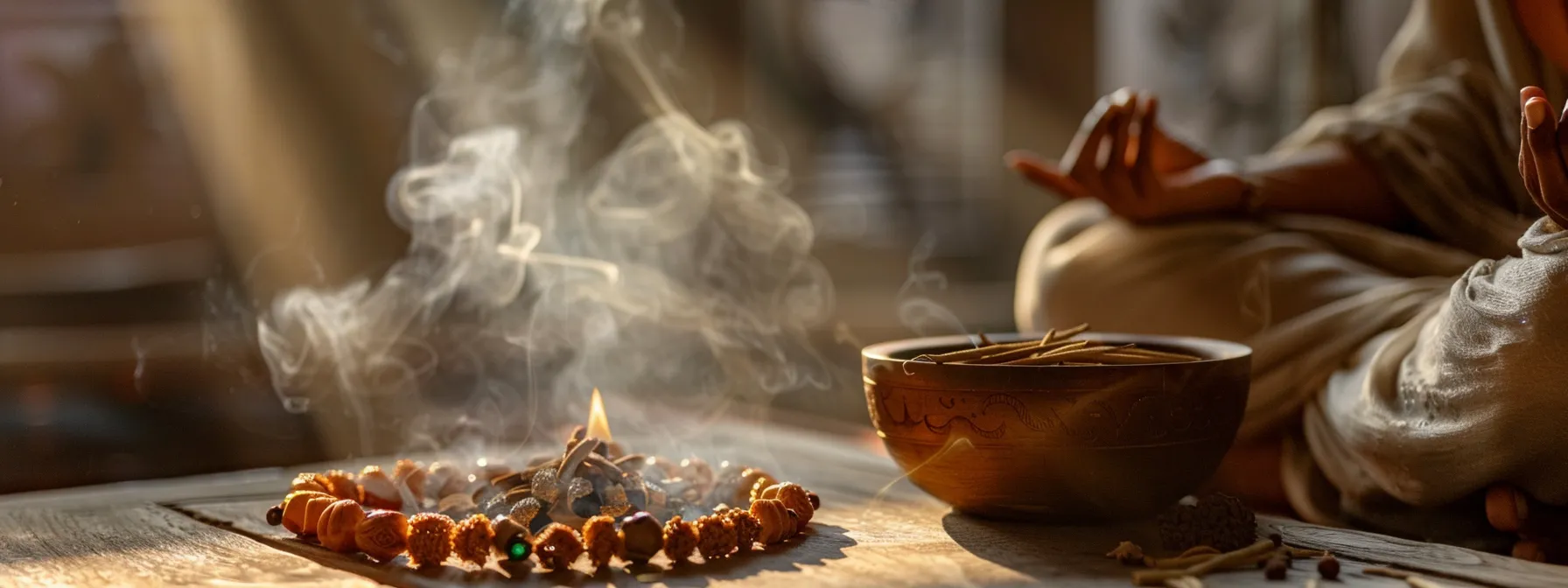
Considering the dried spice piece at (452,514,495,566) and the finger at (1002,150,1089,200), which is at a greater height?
the finger at (1002,150,1089,200)

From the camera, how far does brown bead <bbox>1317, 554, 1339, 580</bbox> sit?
1.27 m

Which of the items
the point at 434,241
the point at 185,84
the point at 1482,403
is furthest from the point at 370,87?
the point at 1482,403

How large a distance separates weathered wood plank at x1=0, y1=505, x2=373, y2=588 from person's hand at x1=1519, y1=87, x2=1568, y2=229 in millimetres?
1178

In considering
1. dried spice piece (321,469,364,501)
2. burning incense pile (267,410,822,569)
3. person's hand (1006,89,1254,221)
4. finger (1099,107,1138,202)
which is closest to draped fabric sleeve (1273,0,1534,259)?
person's hand (1006,89,1254,221)

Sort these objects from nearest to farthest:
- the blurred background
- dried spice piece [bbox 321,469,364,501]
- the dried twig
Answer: the dried twig → dried spice piece [bbox 321,469,364,501] → the blurred background

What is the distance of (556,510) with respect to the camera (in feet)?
4.81

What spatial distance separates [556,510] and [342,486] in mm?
283

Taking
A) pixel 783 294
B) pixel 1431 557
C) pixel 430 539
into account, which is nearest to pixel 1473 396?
pixel 1431 557

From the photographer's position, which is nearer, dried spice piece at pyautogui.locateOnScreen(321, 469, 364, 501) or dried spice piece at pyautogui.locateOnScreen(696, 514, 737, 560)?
dried spice piece at pyautogui.locateOnScreen(696, 514, 737, 560)

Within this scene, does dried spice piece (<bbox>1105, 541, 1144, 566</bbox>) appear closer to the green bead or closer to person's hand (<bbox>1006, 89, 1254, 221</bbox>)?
the green bead

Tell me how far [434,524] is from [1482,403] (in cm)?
107

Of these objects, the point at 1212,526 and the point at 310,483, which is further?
the point at 310,483

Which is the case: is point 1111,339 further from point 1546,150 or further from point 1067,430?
point 1546,150

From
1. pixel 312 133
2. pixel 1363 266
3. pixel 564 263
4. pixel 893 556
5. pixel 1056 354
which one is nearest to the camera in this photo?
pixel 893 556
